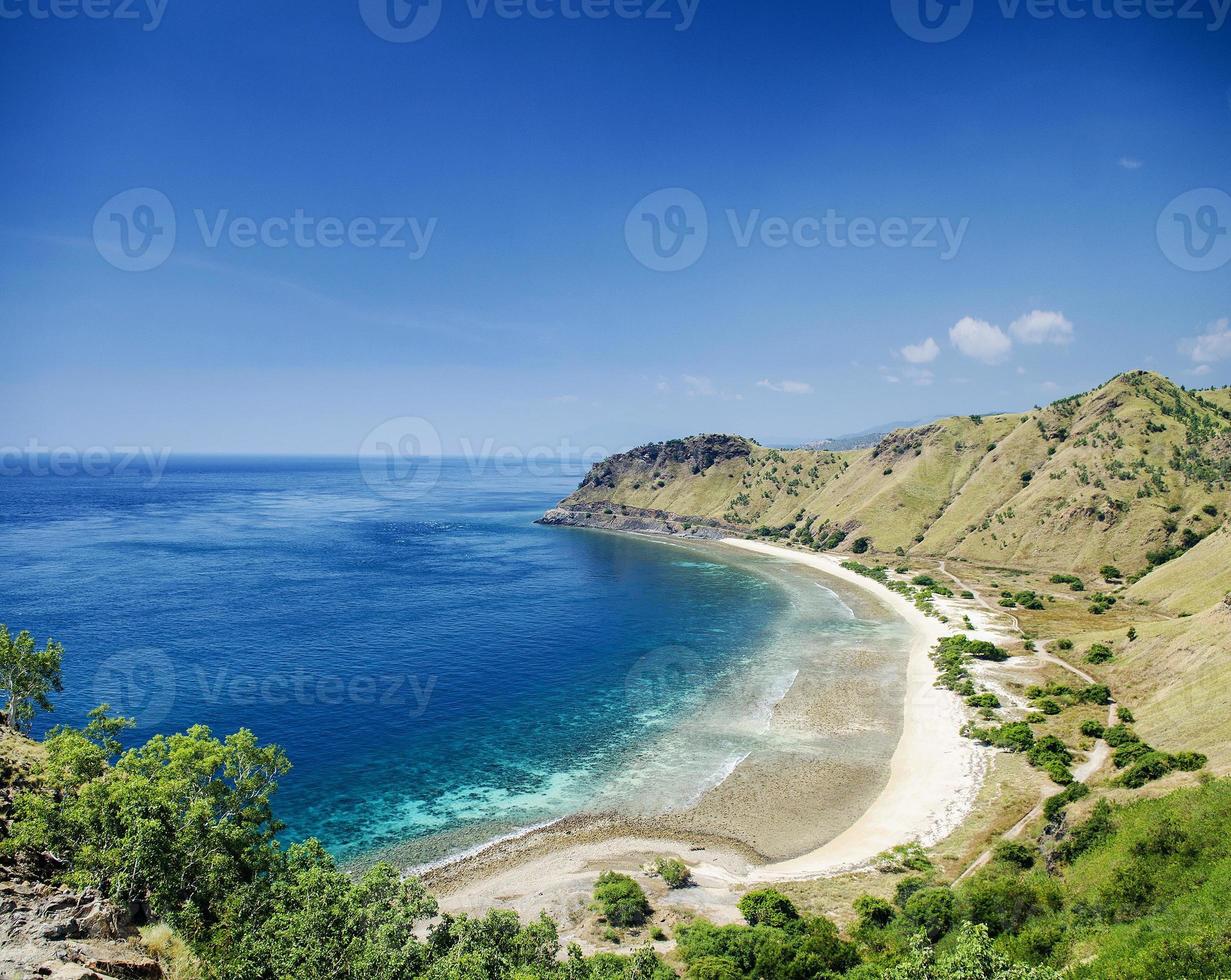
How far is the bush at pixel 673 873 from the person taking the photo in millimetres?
38562

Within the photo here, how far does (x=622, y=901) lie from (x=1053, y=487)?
13089 centimetres

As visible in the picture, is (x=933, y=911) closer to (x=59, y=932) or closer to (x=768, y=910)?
(x=768, y=910)

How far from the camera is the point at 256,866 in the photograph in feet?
92.4

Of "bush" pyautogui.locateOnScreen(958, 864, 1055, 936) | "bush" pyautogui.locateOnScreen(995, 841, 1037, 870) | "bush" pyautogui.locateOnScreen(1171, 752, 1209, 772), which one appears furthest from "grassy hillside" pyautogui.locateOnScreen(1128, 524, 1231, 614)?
"bush" pyautogui.locateOnScreen(958, 864, 1055, 936)

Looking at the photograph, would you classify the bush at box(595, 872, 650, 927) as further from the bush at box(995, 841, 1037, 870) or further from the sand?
the bush at box(995, 841, 1037, 870)

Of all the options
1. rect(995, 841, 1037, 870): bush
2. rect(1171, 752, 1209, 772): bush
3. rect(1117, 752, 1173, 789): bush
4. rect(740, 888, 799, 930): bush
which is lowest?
rect(740, 888, 799, 930): bush

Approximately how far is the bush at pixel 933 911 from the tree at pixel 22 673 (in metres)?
50.9

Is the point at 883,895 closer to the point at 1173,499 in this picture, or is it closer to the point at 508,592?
the point at 508,592

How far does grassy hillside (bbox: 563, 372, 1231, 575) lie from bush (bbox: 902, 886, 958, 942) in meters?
103

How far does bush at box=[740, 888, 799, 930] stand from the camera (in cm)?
3247

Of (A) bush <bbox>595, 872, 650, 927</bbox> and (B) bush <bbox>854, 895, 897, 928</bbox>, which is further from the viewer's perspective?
(A) bush <bbox>595, 872, 650, 927</bbox>

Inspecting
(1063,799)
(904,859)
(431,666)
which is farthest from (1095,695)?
(431,666)

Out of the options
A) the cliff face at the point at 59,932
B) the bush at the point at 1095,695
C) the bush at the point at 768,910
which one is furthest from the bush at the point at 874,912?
the bush at the point at 1095,695

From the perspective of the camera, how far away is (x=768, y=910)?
33.1 m
